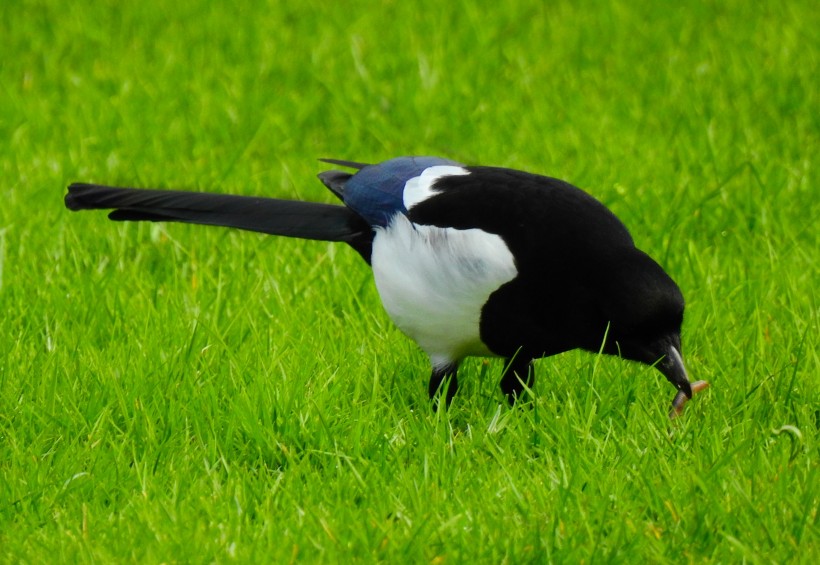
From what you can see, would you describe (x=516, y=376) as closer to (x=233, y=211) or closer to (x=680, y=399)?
(x=680, y=399)

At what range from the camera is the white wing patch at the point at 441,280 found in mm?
2988

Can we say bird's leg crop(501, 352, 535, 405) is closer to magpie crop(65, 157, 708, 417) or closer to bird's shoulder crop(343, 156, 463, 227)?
magpie crop(65, 157, 708, 417)

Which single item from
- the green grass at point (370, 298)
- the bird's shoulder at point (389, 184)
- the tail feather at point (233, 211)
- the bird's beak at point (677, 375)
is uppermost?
the bird's shoulder at point (389, 184)

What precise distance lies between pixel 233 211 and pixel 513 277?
1.00 metres

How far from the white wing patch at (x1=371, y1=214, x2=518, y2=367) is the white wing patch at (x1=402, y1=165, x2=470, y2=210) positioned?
2.2 inches

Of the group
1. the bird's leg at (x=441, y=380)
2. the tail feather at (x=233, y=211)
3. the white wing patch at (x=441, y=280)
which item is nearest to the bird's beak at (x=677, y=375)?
the white wing patch at (x=441, y=280)

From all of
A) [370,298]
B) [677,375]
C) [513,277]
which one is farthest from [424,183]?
[677,375]

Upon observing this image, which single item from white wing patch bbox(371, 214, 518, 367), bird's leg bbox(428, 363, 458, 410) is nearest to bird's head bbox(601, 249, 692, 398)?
white wing patch bbox(371, 214, 518, 367)

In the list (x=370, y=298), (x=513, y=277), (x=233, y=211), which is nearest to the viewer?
(x=513, y=277)

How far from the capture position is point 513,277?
2977 mm

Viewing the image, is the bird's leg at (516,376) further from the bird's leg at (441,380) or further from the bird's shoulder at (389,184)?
the bird's shoulder at (389,184)

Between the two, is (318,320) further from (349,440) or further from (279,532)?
(279,532)

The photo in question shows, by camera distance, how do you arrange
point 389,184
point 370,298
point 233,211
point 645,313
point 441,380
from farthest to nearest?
1. point 370,298
2. point 233,211
3. point 389,184
4. point 441,380
5. point 645,313

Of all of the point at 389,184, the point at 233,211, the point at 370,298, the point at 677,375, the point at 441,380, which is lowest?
the point at 370,298
